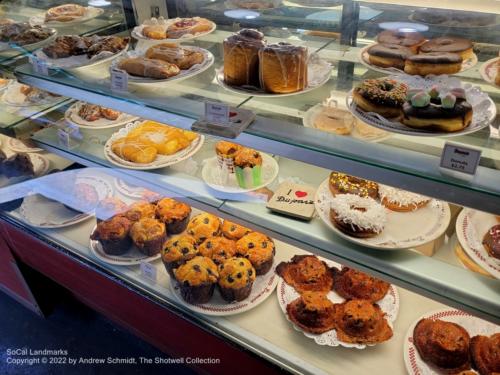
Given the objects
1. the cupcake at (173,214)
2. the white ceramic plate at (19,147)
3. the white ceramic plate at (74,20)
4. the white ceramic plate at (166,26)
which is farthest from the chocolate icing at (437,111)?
the white ceramic plate at (19,147)

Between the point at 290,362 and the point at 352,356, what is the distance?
26 cm

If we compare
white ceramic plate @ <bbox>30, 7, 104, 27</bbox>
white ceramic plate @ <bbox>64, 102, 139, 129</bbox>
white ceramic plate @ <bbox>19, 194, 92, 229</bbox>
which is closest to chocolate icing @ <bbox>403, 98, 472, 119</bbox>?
white ceramic plate @ <bbox>64, 102, 139, 129</bbox>

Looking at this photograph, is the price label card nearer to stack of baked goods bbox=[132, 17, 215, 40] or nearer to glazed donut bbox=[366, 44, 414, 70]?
glazed donut bbox=[366, 44, 414, 70]

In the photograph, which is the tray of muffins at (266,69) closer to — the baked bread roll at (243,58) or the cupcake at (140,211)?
the baked bread roll at (243,58)

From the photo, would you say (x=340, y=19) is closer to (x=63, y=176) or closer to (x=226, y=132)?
(x=226, y=132)

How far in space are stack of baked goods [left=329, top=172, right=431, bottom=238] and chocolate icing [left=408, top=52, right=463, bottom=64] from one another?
1.51ft

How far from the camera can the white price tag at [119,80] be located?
1689mm

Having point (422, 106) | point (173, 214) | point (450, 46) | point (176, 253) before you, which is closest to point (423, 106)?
point (422, 106)

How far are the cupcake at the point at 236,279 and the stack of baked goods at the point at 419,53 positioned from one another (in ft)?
3.40

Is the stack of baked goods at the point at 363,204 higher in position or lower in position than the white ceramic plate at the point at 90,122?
higher

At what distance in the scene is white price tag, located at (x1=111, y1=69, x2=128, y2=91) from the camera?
1.69m

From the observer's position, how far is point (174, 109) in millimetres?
1584

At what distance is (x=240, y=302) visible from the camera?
6.83 feet

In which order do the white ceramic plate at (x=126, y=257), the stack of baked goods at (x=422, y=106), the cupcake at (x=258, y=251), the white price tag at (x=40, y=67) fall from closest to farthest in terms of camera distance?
the stack of baked goods at (x=422, y=106) → the white price tag at (x=40, y=67) → the cupcake at (x=258, y=251) → the white ceramic plate at (x=126, y=257)
